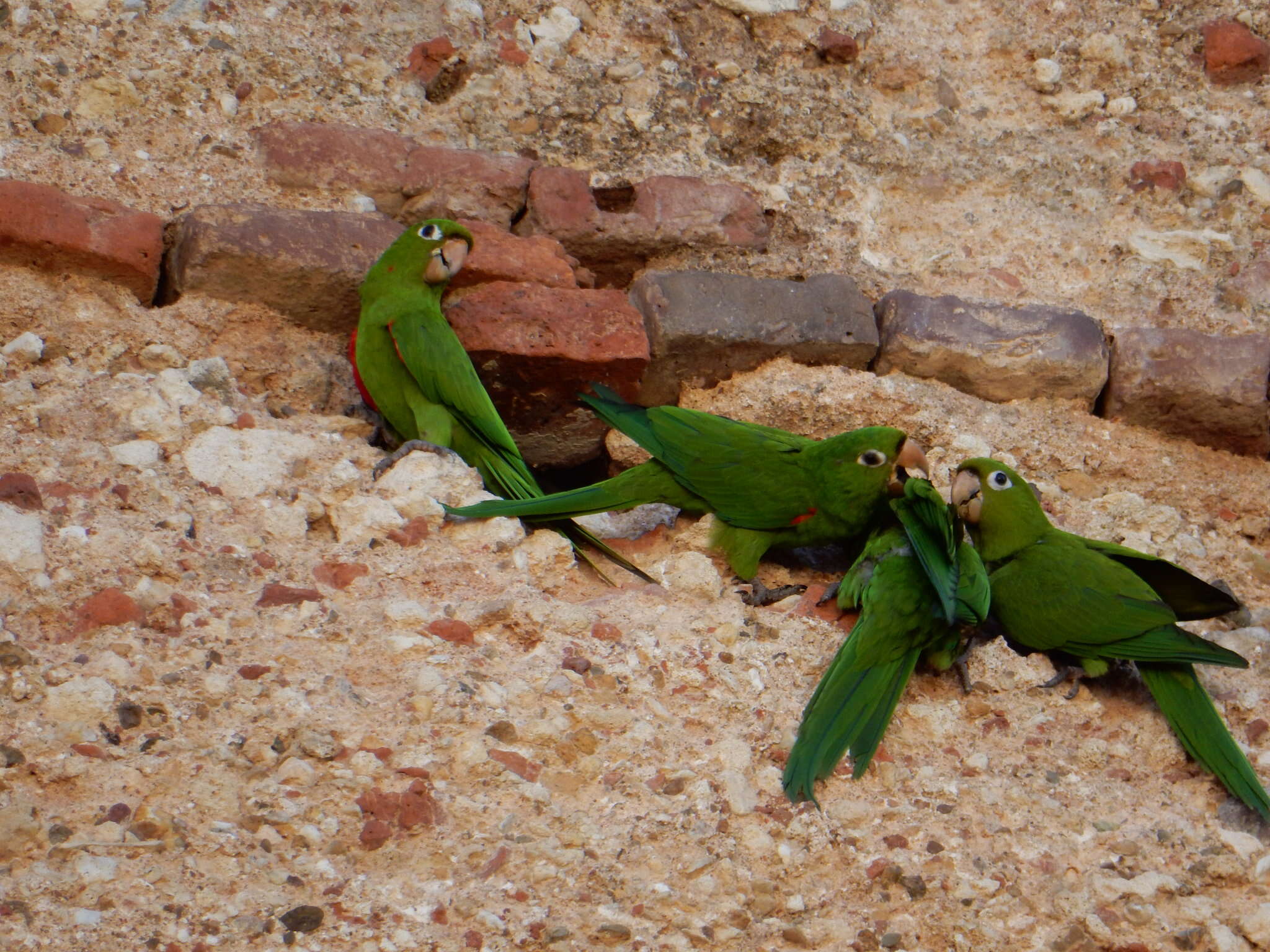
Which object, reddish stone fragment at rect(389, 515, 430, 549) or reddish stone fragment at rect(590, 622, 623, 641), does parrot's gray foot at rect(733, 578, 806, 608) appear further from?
reddish stone fragment at rect(389, 515, 430, 549)

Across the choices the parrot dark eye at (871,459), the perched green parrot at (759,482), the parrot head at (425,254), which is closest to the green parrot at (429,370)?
A: the parrot head at (425,254)

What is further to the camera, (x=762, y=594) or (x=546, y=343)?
(x=546, y=343)

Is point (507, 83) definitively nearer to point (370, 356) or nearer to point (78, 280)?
point (370, 356)


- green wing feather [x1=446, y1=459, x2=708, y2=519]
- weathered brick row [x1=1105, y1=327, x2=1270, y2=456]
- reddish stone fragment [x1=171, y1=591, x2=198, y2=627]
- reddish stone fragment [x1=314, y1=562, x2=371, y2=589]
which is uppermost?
weathered brick row [x1=1105, y1=327, x2=1270, y2=456]

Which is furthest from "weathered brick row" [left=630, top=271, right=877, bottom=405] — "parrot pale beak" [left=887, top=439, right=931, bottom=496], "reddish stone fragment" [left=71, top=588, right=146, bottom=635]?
"reddish stone fragment" [left=71, top=588, right=146, bottom=635]

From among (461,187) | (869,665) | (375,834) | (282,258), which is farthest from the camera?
(461,187)

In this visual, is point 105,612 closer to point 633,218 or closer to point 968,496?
point 633,218

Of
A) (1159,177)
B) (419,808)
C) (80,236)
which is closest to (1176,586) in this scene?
(1159,177)
